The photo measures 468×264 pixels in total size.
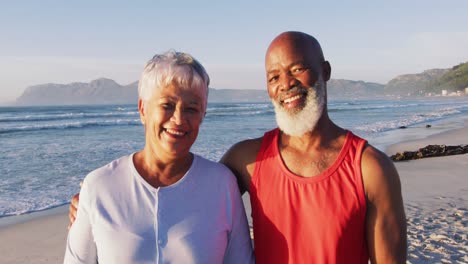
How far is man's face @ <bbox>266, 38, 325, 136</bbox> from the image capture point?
2.39m

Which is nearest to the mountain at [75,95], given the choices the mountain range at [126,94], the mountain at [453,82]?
the mountain range at [126,94]

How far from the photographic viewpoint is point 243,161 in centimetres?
249

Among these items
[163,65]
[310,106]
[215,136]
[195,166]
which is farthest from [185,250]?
[215,136]

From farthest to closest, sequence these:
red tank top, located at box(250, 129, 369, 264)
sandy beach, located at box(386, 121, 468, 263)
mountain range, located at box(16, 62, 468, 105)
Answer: mountain range, located at box(16, 62, 468, 105)
sandy beach, located at box(386, 121, 468, 263)
red tank top, located at box(250, 129, 369, 264)

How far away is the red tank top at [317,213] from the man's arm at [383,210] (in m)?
0.04

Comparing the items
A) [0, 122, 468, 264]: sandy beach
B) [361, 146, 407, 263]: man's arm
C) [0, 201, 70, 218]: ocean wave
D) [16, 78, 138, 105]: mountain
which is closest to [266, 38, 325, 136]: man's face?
[361, 146, 407, 263]: man's arm

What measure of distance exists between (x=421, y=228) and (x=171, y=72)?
16.5 feet

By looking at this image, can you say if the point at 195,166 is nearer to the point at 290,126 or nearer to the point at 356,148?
the point at 290,126

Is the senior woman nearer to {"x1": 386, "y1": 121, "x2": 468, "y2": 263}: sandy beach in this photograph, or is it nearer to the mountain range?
{"x1": 386, "y1": 121, "x2": 468, "y2": 263}: sandy beach

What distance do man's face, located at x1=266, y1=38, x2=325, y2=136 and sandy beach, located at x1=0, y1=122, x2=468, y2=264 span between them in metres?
3.22

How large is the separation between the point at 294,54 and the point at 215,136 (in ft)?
58.4

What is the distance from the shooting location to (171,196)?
2113mm

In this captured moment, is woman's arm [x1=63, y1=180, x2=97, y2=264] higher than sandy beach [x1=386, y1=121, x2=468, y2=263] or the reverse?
higher

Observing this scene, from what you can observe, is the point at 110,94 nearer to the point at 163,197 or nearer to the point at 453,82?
the point at 453,82
